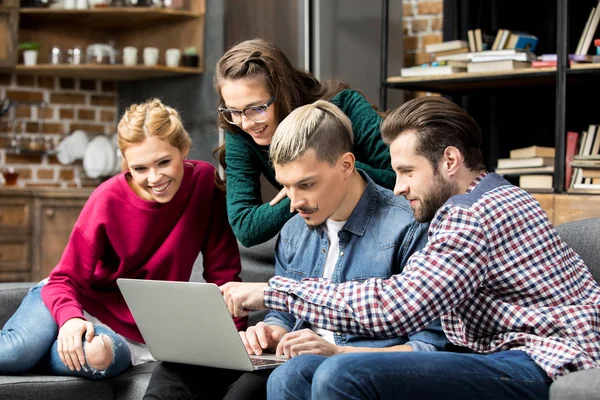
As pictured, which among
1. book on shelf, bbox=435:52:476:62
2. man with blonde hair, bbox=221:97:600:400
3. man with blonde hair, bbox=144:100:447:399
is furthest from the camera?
book on shelf, bbox=435:52:476:62

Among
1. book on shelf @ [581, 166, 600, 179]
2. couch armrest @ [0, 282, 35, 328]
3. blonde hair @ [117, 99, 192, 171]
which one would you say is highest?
blonde hair @ [117, 99, 192, 171]

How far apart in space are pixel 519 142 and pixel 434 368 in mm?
2757

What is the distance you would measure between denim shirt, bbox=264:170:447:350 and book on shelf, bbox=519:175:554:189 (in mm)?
1601

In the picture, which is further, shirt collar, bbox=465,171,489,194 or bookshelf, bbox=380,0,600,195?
bookshelf, bbox=380,0,600,195

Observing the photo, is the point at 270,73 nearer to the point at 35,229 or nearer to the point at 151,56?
the point at 151,56

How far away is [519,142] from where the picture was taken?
13.7 feet

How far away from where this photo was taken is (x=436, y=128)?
75.7 inches

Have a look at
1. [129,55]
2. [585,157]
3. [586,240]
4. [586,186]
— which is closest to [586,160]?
[585,157]

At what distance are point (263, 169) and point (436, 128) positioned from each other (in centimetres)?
82

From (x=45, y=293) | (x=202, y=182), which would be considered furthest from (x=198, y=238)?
(x=45, y=293)

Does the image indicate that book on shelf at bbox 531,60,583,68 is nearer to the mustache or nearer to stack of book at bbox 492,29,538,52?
stack of book at bbox 492,29,538,52

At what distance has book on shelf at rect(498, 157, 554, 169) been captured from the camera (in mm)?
3668

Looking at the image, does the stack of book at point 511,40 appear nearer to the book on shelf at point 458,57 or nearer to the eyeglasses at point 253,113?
the book on shelf at point 458,57

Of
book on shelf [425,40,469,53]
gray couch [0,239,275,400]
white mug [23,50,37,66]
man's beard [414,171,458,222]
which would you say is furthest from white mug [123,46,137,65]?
man's beard [414,171,458,222]
